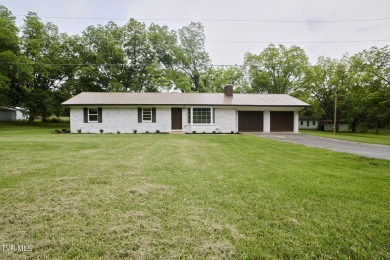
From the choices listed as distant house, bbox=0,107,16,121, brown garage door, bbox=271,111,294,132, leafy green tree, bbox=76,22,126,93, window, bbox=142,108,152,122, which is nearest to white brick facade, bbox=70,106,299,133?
window, bbox=142,108,152,122

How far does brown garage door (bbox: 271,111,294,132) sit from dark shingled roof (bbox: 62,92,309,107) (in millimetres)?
1170

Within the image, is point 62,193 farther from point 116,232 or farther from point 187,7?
point 187,7

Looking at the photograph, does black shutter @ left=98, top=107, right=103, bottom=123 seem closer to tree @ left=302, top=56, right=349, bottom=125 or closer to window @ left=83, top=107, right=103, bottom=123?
window @ left=83, top=107, right=103, bottom=123

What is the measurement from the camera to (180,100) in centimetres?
2197

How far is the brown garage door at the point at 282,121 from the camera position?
22.8 meters

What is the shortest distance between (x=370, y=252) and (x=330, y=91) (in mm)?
41753

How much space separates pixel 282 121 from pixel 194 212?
72.2 feet

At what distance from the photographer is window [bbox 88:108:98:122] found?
20.6 m

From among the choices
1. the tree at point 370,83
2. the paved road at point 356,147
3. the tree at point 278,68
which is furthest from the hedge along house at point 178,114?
the tree at point 278,68

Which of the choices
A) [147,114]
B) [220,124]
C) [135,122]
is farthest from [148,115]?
[220,124]

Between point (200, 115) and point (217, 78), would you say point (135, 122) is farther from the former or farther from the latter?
point (217, 78)

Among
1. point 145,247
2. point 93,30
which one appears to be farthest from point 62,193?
point 93,30

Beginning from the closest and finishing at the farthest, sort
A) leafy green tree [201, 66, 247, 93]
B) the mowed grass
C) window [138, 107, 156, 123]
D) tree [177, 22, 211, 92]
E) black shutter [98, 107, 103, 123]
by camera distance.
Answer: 1. the mowed grass
2. black shutter [98, 107, 103, 123]
3. window [138, 107, 156, 123]
4. leafy green tree [201, 66, 247, 93]
5. tree [177, 22, 211, 92]

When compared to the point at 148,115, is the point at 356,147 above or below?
below
